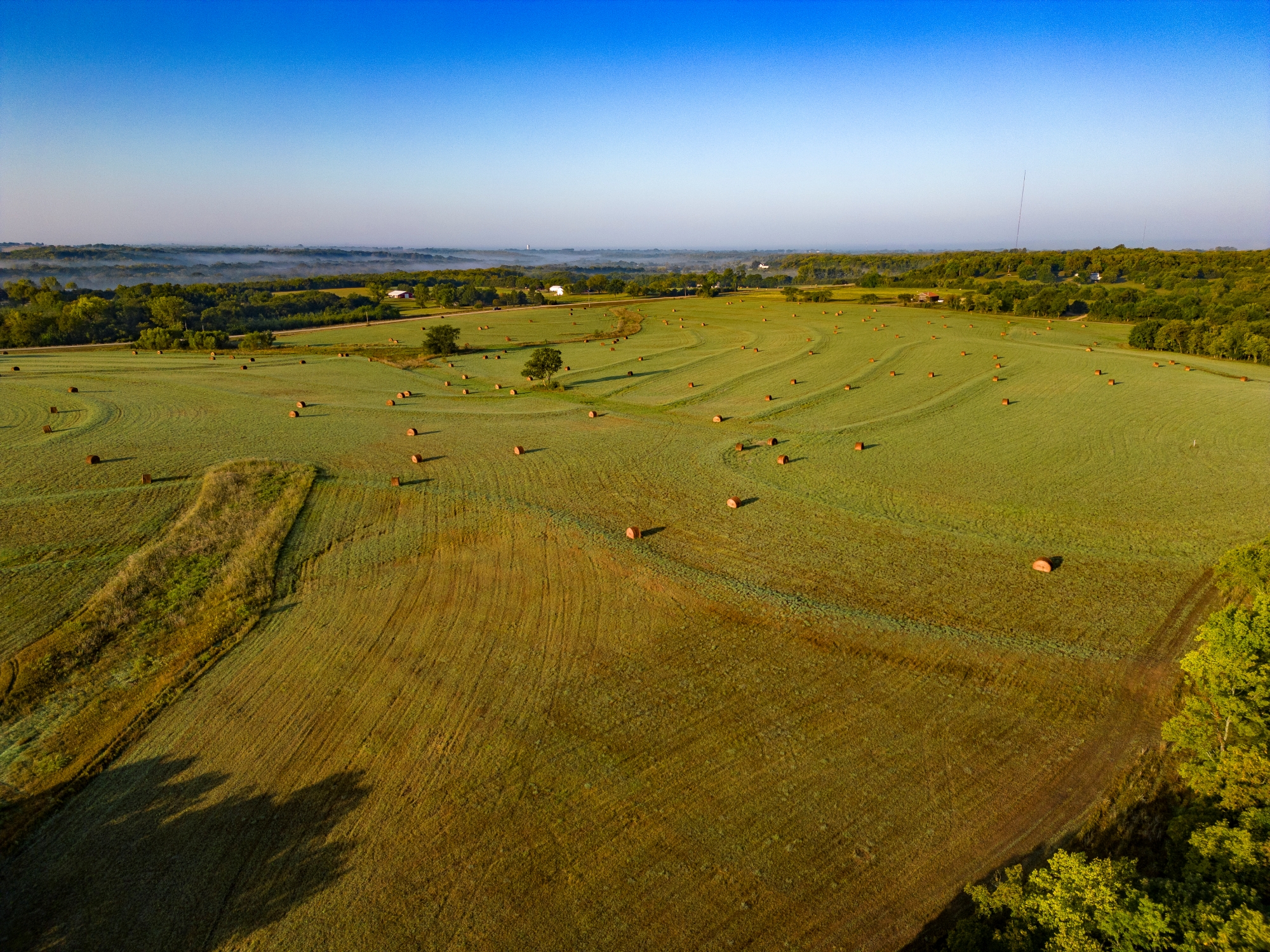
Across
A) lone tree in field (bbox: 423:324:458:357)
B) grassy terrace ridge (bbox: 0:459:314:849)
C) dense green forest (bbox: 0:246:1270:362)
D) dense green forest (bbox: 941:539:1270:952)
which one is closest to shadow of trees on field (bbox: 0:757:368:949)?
grassy terrace ridge (bbox: 0:459:314:849)

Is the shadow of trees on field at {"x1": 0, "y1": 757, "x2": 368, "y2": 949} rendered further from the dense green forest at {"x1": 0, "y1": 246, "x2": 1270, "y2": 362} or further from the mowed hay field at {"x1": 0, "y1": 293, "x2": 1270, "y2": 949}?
the dense green forest at {"x1": 0, "y1": 246, "x2": 1270, "y2": 362}

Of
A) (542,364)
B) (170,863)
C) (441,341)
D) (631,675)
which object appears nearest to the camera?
(170,863)

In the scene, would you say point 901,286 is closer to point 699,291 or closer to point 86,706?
point 699,291

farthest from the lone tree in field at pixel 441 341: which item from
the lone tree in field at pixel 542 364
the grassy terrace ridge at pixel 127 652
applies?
the grassy terrace ridge at pixel 127 652

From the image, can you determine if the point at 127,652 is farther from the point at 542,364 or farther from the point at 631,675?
the point at 542,364

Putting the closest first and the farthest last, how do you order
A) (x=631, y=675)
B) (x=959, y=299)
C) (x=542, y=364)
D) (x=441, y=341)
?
(x=631, y=675)
(x=542, y=364)
(x=441, y=341)
(x=959, y=299)

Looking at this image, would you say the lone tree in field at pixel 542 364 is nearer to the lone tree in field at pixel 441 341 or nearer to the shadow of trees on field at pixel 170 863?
the lone tree in field at pixel 441 341

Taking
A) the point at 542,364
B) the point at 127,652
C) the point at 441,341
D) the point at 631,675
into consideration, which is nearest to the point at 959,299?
the point at 542,364
